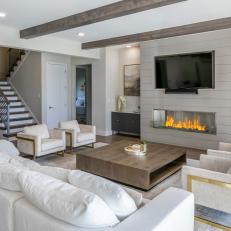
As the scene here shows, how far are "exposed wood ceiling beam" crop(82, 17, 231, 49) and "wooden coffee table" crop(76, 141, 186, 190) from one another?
2.47 meters

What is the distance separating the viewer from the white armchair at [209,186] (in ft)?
7.91

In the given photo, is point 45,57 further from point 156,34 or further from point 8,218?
point 8,218

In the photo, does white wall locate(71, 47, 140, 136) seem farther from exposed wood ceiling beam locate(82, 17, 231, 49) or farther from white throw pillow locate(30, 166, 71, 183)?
white throw pillow locate(30, 166, 71, 183)

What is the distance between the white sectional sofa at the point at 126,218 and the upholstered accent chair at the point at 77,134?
140 inches

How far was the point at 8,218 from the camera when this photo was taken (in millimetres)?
1762

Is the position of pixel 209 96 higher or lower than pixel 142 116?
higher

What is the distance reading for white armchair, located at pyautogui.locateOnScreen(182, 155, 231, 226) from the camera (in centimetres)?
241

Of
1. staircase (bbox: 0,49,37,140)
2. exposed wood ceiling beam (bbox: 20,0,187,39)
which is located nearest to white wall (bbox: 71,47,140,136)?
staircase (bbox: 0,49,37,140)

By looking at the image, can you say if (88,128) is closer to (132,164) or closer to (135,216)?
(132,164)

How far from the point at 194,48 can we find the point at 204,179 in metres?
4.13

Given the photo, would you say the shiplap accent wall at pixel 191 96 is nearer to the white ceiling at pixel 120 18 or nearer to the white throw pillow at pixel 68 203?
the white ceiling at pixel 120 18

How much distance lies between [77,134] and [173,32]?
3058 millimetres

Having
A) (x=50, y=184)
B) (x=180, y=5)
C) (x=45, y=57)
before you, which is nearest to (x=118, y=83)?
(x=45, y=57)

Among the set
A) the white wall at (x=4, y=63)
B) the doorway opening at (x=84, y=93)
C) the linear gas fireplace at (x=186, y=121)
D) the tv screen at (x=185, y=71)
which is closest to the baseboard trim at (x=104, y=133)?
the doorway opening at (x=84, y=93)
